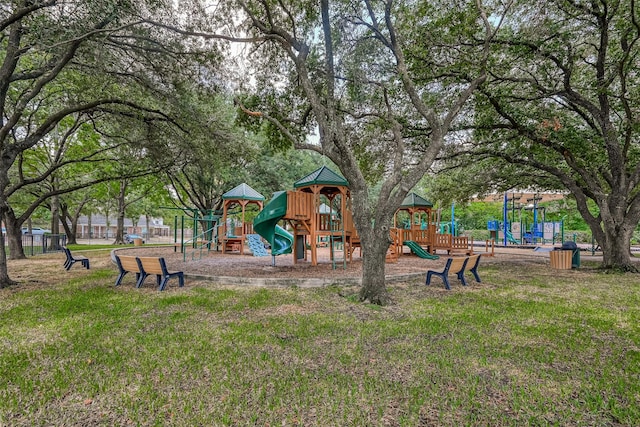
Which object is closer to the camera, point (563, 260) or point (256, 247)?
point (563, 260)

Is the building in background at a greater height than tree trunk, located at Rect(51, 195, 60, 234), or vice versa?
tree trunk, located at Rect(51, 195, 60, 234)

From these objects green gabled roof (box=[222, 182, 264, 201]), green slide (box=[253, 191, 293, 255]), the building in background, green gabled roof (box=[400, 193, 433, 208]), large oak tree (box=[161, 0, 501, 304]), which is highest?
large oak tree (box=[161, 0, 501, 304])

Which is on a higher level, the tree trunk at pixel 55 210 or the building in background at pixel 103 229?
the tree trunk at pixel 55 210

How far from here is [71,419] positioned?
2646 mm

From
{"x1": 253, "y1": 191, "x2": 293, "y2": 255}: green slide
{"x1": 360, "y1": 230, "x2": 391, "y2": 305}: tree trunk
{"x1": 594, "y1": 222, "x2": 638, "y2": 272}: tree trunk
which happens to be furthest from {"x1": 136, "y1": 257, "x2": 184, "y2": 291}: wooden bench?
{"x1": 594, "y1": 222, "x2": 638, "y2": 272}: tree trunk

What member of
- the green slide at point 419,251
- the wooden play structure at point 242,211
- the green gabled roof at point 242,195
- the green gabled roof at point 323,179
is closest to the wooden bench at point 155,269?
the green gabled roof at point 323,179

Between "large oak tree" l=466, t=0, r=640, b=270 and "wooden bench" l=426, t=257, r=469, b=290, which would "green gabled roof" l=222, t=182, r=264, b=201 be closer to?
"large oak tree" l=466, t=0, r=640, b=270

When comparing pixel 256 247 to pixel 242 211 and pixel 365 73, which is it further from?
pixel 365 73

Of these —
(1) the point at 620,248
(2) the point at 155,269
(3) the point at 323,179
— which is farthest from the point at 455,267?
(1) the point at 620,248

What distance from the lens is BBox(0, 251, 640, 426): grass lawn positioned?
8.99ft

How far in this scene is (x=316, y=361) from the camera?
147 inches

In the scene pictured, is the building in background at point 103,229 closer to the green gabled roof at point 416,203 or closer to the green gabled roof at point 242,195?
the green gabled roof at point 242,195

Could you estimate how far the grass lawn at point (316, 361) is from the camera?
274 cm

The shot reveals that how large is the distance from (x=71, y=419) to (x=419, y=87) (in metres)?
11.3
